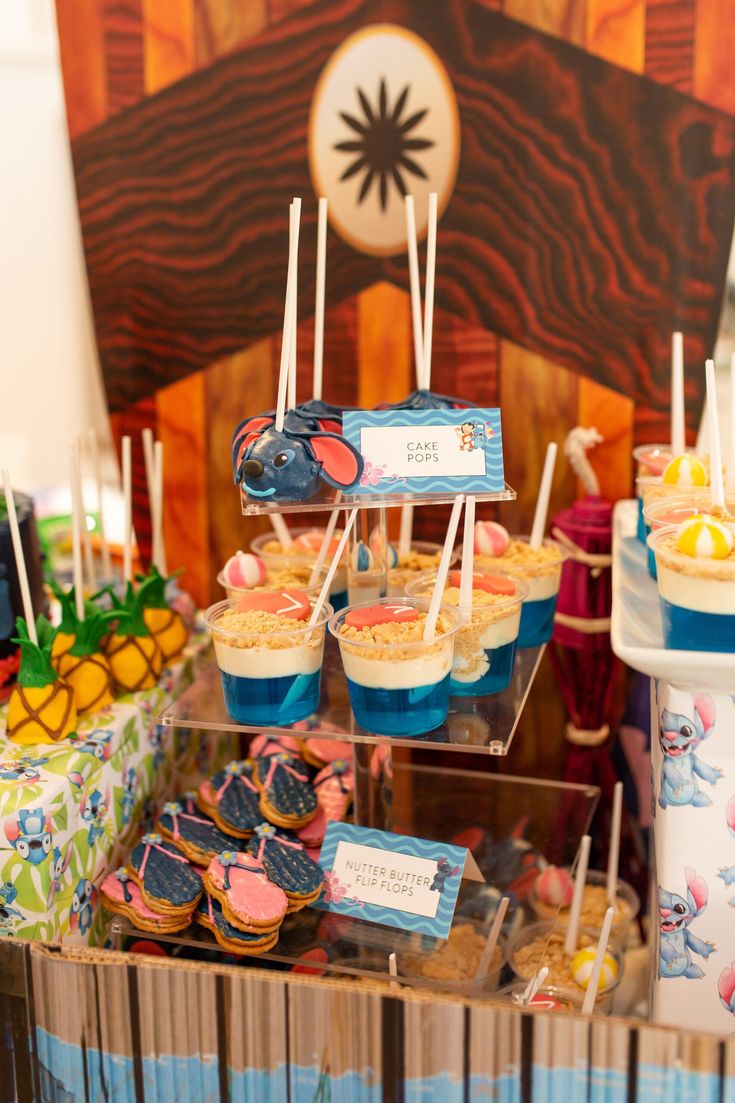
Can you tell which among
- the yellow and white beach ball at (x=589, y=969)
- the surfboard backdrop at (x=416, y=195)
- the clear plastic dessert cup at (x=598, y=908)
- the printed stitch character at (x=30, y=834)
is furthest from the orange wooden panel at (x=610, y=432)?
the printed stitch character at (x=30, y=834)

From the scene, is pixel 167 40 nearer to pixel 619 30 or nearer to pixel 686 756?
pixel 619 30

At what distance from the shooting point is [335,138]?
207cm

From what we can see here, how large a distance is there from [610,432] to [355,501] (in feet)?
2.72

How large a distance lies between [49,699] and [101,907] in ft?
1.14

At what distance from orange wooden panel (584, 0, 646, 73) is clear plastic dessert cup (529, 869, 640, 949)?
1.48m

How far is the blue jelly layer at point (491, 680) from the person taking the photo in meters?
1.66

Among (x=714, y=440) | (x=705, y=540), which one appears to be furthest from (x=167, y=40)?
(x=705, y=540)

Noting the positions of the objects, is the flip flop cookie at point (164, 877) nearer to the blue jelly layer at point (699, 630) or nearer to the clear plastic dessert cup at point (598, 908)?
the clear plastic dessert cup at point (598, 908)

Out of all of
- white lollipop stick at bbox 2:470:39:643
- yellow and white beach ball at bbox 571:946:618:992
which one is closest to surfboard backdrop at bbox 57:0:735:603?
white lollipop stick at bbox 2:470:39:643

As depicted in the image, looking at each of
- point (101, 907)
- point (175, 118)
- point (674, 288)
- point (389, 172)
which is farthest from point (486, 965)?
point (175, 118)

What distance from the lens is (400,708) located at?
150 cm

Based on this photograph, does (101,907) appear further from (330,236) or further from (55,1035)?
(330,236)

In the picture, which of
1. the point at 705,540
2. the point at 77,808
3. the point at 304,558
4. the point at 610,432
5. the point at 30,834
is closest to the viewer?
the point at 705,540

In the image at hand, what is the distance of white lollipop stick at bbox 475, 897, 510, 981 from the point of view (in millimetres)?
1631
